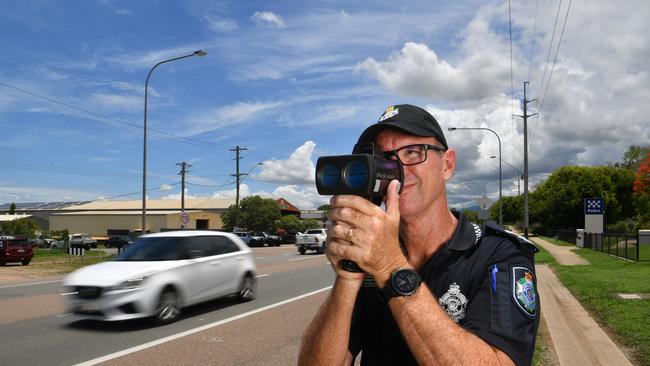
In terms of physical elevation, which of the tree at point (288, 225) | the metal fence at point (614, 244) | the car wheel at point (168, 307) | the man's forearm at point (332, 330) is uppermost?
the man's forearm at point (332, 330)

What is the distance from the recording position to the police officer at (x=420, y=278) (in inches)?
55.2

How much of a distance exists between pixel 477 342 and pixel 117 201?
4122 inches

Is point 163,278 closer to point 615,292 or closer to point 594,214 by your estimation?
point 615,292

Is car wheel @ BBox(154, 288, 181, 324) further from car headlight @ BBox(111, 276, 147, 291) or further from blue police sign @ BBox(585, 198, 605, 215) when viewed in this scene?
blue police sign @ BBox(585, 198, 605, 215)

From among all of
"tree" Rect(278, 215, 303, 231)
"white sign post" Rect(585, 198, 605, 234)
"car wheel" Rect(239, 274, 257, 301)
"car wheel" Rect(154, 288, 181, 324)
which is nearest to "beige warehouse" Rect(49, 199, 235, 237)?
"tree" Rect(278, 215, 303, 231)

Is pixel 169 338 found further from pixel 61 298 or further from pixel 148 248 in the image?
pixel 61 298

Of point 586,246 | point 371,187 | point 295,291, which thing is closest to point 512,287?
point 371,187

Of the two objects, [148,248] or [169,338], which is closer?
[169,338]

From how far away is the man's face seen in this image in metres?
1.75

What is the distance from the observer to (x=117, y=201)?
9888cm

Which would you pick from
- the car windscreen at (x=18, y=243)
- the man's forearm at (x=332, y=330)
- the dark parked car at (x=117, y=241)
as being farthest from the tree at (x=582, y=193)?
the man's forearm at (x=332, y=330)

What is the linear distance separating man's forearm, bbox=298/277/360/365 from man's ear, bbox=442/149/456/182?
23.3 inches

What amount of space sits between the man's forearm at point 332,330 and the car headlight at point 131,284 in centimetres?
726

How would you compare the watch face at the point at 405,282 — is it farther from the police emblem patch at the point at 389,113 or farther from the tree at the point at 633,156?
the tree at the point at 633,156
